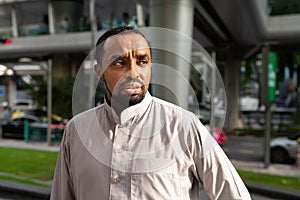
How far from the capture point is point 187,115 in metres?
1.29

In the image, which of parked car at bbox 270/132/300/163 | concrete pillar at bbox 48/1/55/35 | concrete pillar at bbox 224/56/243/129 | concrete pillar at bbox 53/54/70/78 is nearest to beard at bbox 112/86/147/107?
parked car at bbox 270/132/300/163

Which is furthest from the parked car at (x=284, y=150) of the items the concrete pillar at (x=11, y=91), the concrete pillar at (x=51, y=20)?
the concrete pillar at (x=11, y=91)

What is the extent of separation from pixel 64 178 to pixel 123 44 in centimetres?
61

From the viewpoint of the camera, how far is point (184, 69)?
62.2 inches

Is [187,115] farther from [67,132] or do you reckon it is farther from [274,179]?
[274,179]

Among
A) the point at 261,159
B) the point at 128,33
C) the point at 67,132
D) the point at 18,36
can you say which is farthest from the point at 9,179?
the point at 18,36

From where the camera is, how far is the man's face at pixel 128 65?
118cm

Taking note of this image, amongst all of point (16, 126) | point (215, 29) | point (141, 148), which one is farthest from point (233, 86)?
point (141, 148)

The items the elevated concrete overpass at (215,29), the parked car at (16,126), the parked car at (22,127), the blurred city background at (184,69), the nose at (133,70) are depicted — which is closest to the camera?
the nose at (133,70)

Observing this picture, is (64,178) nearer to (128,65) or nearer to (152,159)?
(152,159)

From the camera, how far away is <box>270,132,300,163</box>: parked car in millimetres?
10328

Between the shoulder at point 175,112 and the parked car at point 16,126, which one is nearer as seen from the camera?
the shoulder at point 175,112

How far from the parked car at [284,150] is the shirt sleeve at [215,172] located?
9.91 metres

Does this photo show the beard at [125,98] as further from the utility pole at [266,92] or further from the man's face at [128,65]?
the utility pole at [266,92]
